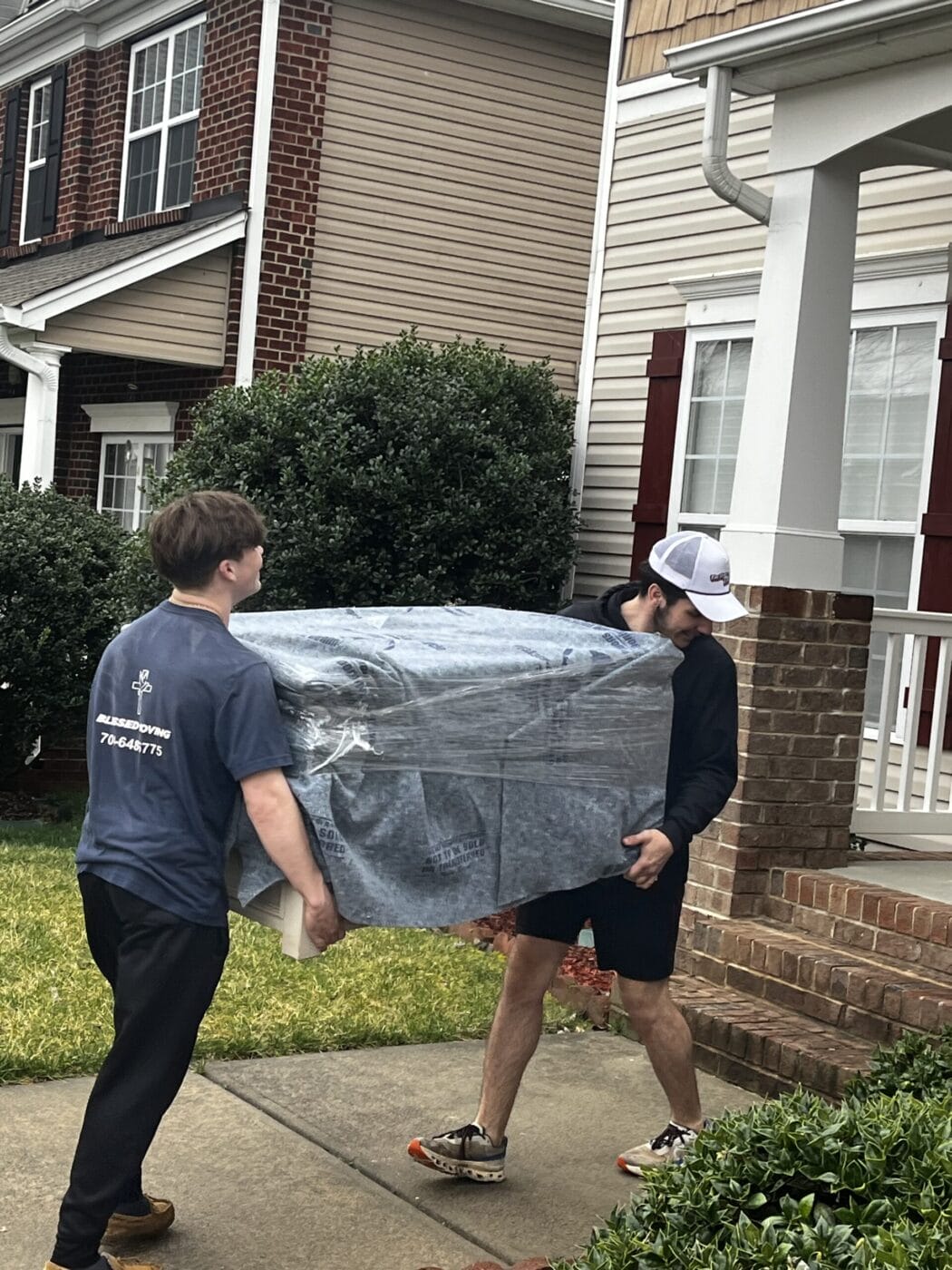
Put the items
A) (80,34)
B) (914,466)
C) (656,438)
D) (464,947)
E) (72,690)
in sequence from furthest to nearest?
(80,34)
(72,690)
(656,438)
(914,466)
(464,947)

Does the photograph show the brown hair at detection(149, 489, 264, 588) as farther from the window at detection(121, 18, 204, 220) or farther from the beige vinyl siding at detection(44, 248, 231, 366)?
the window at detection(121, 18, 204, 220)

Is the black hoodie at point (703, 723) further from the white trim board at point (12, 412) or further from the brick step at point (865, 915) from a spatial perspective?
the white trim board at point (12, 412)

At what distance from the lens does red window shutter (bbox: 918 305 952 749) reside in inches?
310

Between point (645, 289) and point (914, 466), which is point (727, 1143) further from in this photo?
point (645, 289)

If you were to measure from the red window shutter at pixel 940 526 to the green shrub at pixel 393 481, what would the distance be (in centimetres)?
272

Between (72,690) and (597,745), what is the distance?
23.4 ft

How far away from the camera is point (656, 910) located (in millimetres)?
4441

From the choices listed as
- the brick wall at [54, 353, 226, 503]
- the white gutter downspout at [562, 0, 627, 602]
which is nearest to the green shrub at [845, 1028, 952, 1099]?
the white gutter downspout at [562, 0, 627, 602]

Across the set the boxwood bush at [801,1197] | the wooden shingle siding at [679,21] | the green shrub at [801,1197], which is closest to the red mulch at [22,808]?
the wooden shingle siding at [679,21]

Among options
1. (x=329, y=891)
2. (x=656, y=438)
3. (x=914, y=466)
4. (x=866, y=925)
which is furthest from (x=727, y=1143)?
(x=656, y=438)

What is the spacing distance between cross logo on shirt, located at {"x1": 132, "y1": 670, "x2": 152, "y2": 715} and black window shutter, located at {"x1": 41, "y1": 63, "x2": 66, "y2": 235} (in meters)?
13.0

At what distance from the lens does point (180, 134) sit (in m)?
13.9

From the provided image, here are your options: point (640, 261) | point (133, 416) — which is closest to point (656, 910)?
point (640, 261)

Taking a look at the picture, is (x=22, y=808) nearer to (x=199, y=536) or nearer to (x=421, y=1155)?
(x=421, y=1155)
